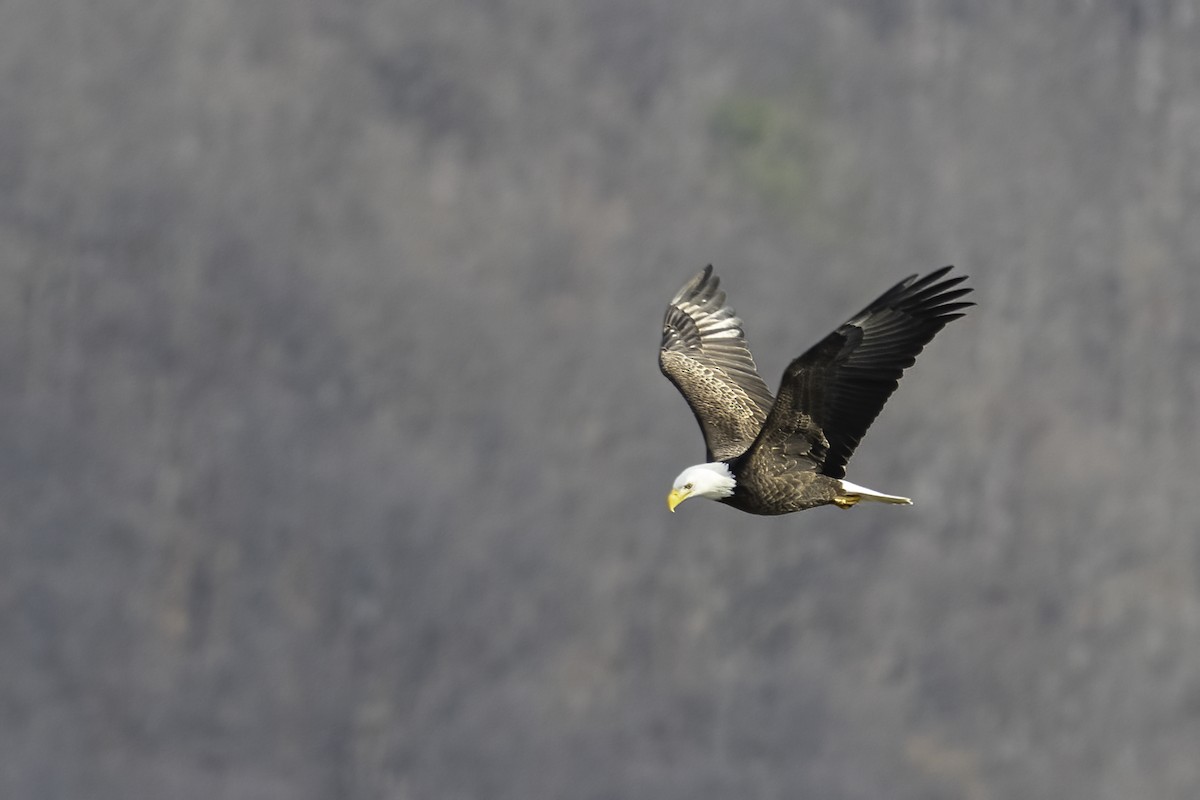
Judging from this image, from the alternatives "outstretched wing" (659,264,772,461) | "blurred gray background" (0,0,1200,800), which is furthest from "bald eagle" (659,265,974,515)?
"blurred gray background" (0,0,1200,800)

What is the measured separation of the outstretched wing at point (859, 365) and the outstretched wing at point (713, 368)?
6.46ft

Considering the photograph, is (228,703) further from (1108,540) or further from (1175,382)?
(1175,382)

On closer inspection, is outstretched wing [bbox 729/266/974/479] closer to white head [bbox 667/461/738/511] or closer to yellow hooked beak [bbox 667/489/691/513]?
white head [bbox 667/461/738/511]

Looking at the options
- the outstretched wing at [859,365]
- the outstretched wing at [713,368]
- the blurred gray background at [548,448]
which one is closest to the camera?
the outstretched wing at [859,365]

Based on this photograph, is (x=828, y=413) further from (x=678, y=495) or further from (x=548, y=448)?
(x=548, y=448)

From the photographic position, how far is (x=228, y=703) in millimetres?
120438

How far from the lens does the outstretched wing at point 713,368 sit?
882 inches

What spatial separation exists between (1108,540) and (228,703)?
153ft

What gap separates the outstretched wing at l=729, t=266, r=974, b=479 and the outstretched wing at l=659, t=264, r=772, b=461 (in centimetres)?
197

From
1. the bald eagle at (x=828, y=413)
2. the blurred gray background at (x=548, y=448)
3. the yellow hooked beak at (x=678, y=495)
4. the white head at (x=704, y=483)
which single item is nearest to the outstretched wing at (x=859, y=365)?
the bald eagle at (x=828, y=413)

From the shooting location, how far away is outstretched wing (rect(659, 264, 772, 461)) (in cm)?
2239

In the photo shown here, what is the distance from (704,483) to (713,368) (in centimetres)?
414

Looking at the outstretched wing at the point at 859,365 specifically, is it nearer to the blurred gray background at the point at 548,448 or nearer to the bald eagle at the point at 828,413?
the bald eagle at the point at 828,413

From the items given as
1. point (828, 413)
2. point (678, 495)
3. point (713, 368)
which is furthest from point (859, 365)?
point (713, 368)
